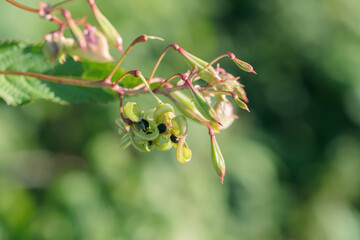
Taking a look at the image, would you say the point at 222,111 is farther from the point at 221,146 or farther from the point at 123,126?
the point at 221,146

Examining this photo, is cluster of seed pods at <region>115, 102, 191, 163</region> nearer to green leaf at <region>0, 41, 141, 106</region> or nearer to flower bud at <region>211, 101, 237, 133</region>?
flower bud at <region>211, 101, 237, 133</region>

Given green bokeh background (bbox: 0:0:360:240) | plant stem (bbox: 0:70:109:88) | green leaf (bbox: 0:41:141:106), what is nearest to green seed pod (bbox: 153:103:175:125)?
plant stem (bbox: 0:70:109:88)

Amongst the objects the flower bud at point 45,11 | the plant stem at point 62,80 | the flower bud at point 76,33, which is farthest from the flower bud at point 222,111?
the flower bud at point 45,11

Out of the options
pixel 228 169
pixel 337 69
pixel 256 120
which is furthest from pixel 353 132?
pixel 228 169

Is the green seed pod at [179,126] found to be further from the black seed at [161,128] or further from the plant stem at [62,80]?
the plant stem at [62,80]

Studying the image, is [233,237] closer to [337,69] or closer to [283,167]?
[283,167]
